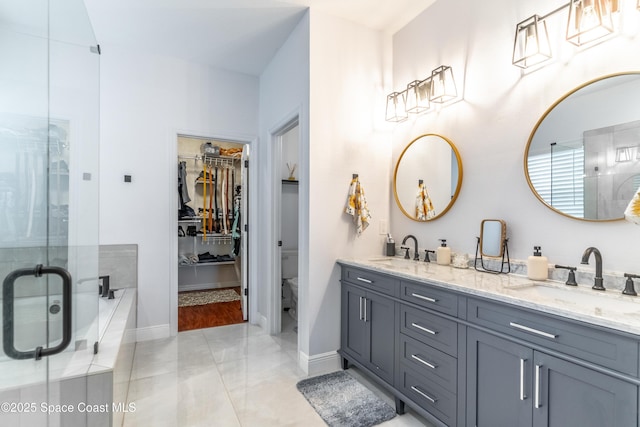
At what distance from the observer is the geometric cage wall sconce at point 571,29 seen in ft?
5.07

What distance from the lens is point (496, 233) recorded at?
205cm

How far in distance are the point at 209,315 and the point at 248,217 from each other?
4.58ft

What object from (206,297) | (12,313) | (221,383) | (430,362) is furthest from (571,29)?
(206,297)

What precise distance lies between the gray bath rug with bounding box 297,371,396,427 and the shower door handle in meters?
1.47

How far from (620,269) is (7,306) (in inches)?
102

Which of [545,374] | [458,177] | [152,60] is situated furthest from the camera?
[152,60]

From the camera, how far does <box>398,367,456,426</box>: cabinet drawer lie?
168 centimetres

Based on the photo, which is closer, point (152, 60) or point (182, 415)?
point (182, 415)

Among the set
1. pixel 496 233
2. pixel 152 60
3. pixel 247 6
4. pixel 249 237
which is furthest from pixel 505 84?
pixel 152 60

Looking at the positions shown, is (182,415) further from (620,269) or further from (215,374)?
(620,269)

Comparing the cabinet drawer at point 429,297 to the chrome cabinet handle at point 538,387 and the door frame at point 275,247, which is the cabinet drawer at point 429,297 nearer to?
the chrome cabinet handle at point 538,387

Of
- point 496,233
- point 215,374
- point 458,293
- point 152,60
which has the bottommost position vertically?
point 215,374

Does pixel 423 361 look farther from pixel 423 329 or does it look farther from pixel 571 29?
pixel 571 29

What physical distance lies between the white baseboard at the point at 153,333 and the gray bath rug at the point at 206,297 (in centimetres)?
128
